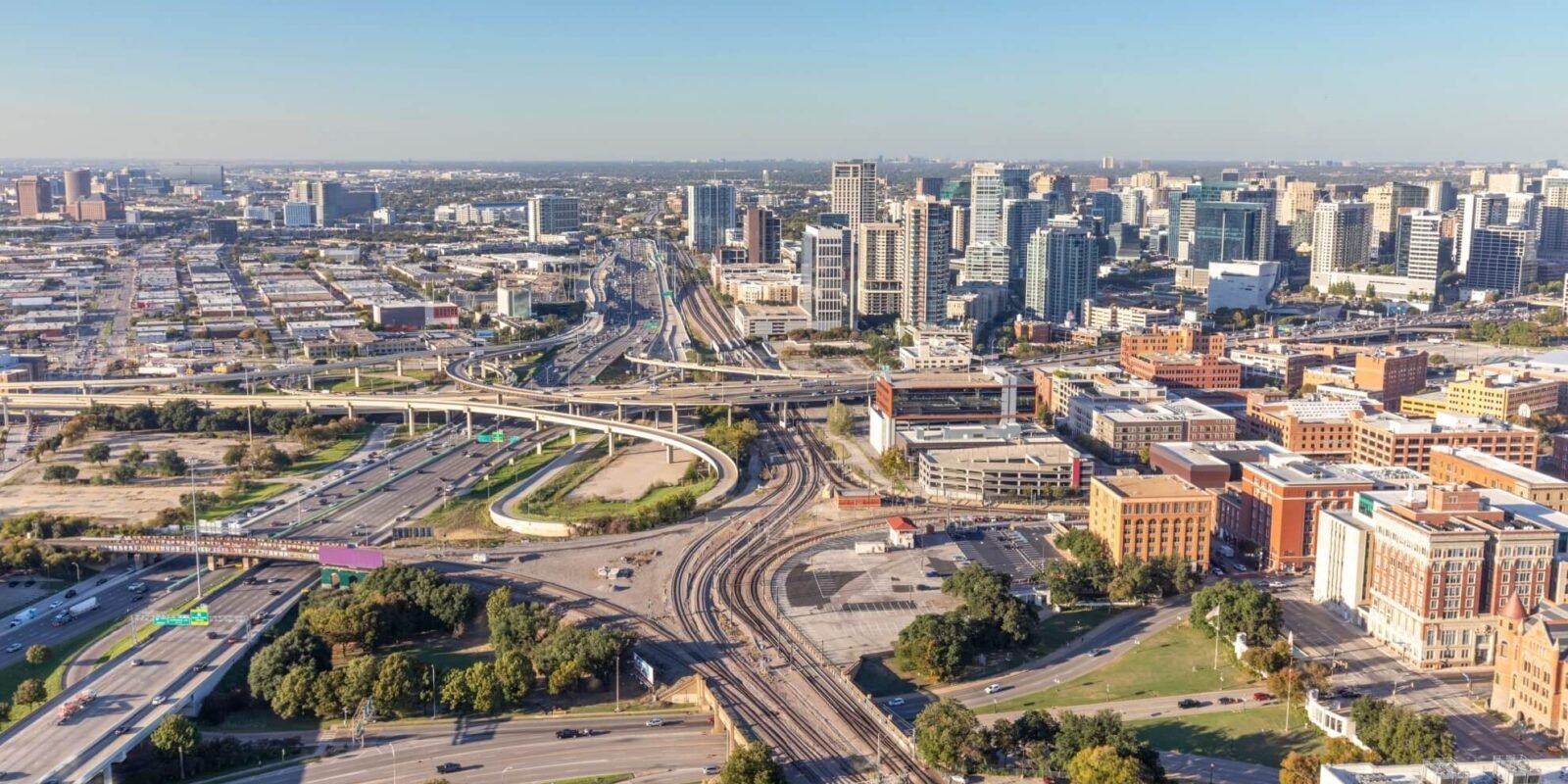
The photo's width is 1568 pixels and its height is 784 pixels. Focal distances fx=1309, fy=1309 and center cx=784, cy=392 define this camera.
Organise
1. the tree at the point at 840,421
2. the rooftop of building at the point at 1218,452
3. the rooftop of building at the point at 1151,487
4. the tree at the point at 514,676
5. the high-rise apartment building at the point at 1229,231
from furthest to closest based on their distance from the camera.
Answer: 1. the high-rise apartment building at the point at 1229,231
2. the tree at the point at 840,421
3. the rooftop of building at the point at 1218,452
4. the rooftop of building at the point at 1151,487
5. the tree at the point at 514,676

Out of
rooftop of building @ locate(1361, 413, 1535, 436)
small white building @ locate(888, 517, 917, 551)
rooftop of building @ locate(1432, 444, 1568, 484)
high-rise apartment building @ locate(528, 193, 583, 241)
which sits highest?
high-rise apartment building @ locate(528, 193, 583, 241)

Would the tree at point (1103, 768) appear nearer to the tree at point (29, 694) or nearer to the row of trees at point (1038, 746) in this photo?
the row of trees at point (1038, 746)

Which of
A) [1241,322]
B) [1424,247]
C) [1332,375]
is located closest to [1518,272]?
[1424,247]

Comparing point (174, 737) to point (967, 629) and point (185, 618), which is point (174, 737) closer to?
point (185, 618)

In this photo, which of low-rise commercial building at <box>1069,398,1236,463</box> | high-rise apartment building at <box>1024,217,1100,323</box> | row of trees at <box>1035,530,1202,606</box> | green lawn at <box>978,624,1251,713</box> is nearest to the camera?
green lawn at <box>978,624,1251,713</box>

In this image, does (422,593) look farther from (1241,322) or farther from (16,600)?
(1241,322)

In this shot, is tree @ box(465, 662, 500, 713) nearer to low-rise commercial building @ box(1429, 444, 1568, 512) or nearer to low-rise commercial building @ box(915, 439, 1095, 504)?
low-rise commercial building @ box(915, 439, 1095, 504)

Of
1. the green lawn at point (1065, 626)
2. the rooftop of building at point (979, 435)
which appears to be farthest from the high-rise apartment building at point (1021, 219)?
the green lawn at point (1065, 626)

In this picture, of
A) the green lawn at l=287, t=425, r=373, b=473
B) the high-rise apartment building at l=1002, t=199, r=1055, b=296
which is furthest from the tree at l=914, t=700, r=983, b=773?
the high-rise apartment building at l=1002, t=199, r=1055, b=296
